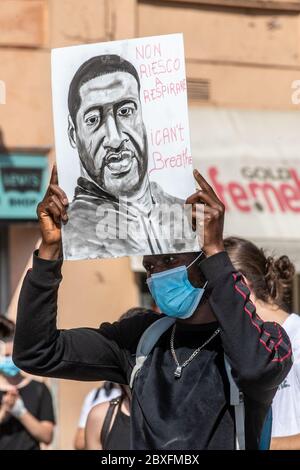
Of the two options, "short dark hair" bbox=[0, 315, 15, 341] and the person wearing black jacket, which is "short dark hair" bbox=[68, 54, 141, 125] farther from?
"short dark hair" bbox=[0, 315, 15, 341]

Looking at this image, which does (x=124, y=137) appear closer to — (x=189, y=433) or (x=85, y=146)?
(x=85, y=146)

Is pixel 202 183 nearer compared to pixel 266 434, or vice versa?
pixel 202 183

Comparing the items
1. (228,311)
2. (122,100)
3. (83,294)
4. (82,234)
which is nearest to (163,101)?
(122,100)

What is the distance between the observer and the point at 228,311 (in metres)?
3.25

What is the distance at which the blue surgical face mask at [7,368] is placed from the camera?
716cm

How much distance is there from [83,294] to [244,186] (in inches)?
78.3

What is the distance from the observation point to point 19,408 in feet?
23.1

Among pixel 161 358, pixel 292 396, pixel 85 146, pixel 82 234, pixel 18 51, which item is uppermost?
pixel 18 51

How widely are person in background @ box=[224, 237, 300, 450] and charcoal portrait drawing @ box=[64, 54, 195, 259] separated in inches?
39.5

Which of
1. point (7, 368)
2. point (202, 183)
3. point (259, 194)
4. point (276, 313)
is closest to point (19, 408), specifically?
point (7, 368)

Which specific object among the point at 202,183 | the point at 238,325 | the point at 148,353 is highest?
the point at 202,183

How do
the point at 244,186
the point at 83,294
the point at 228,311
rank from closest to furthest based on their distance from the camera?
the point at 228,311, the point at 83,294, the point at 244,186

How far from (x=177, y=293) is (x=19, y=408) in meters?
3.79

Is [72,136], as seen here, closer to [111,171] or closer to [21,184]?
[111,171]
